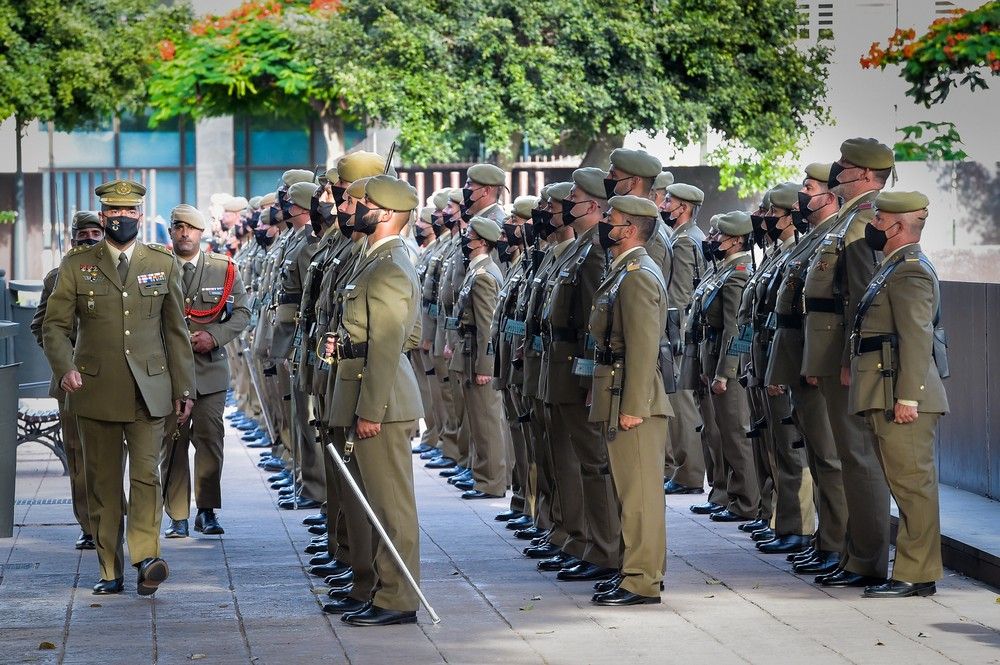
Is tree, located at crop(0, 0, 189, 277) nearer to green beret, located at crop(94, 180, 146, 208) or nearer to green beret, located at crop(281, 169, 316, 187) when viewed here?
green beret, located at crop(281, 169, 316, 187)

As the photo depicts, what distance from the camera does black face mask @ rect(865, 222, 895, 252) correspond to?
29.3 feet

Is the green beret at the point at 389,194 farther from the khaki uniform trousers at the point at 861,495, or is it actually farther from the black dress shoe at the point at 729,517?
the black dress shoe at the point at 729,517

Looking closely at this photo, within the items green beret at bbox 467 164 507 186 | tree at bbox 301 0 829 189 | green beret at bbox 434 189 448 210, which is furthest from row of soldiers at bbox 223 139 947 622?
tree at bbox 301 0 829 189

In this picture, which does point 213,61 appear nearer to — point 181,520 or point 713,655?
point 181,520

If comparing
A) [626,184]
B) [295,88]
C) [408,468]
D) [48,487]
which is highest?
[295,88]

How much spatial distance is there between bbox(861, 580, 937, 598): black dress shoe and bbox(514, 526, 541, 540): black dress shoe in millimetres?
2669

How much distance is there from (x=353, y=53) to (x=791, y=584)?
17414 mm

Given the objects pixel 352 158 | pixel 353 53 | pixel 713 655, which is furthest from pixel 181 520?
pixel 353 53

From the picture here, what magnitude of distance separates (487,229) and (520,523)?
2.71 m

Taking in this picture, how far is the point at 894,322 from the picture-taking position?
884 centimetres

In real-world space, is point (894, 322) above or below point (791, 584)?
above

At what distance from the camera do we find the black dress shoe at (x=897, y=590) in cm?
899

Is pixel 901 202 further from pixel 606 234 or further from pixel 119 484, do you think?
pixel 119 484

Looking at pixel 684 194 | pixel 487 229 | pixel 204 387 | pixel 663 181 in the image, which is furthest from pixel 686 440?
pixel 204 387
